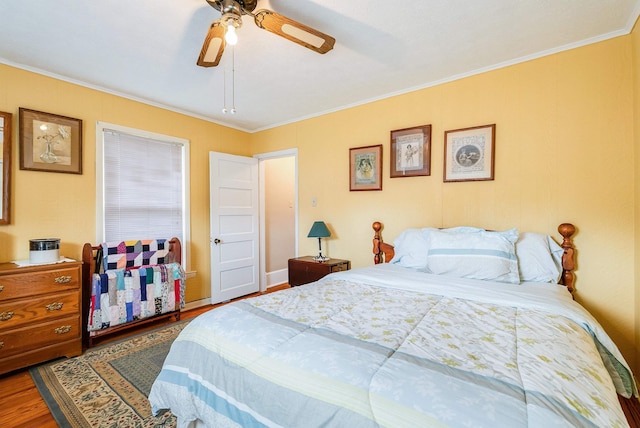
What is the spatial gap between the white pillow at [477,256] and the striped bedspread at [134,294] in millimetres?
2606

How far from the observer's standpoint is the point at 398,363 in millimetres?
991

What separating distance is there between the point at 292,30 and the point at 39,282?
2636 millimetres

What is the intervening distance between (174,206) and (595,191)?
4039 mm

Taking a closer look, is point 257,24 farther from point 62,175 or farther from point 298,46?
point 62,175

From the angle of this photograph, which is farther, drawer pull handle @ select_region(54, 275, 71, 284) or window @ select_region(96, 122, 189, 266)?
window @ select_region(96, 122, 189, 266)

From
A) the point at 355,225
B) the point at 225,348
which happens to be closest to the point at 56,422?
the point at 225,348

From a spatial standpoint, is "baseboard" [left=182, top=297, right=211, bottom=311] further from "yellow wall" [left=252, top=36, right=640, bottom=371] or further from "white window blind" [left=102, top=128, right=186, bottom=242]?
"yellow wall" [left=252, top=36, right=640, bottom=371]

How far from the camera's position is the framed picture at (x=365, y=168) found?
3209 millimetres

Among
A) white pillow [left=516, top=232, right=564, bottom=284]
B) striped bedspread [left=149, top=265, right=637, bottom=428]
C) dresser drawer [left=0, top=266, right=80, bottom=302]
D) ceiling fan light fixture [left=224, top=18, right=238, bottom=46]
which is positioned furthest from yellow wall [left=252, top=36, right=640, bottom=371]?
dresser drawer [left=0, top=266, right=80, bottom=302]

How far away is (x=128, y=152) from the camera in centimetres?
315

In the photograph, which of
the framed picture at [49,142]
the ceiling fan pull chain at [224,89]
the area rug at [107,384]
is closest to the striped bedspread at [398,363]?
the area rug at [107,384]

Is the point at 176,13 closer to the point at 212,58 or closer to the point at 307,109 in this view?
the point at 212,58

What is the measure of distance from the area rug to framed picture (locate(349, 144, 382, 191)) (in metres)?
2.52

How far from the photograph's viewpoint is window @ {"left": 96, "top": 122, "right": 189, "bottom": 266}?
9.80ft
